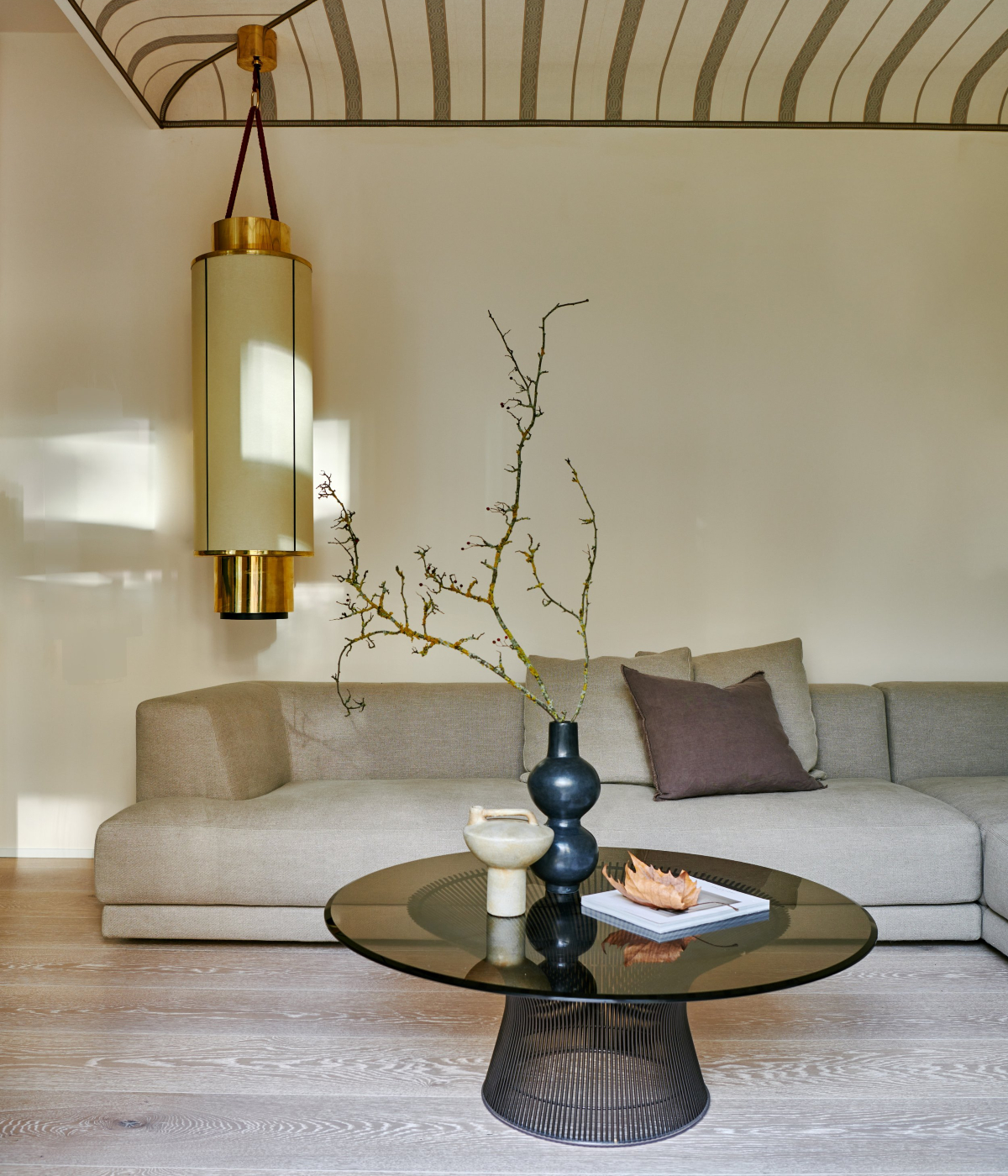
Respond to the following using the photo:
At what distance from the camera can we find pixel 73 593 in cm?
396

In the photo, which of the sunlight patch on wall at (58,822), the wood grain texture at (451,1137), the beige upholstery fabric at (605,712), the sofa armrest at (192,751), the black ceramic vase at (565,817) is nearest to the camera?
the wood grain texture at (451,1137)

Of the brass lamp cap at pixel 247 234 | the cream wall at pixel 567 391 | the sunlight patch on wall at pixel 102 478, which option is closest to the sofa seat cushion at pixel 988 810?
the cream wall at pixel 567 391

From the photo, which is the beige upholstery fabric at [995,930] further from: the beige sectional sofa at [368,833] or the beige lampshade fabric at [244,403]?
the beige lampshade fabric at [244,403]

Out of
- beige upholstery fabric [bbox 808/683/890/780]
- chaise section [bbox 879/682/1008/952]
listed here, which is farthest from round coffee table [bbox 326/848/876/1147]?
chaise section [bbox 879/682/1008/952]

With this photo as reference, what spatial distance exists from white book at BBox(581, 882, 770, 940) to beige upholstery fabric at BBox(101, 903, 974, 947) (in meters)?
1.14

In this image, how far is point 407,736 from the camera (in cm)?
350

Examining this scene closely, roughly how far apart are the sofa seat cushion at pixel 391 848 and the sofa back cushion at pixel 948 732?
624mm

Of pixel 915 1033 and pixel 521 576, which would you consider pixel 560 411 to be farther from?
pixel 915 1033

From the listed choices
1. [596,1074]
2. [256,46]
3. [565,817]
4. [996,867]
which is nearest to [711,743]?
[996,867]

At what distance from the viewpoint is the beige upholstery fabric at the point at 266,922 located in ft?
9.32

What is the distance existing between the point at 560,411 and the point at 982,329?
1664 millimetres

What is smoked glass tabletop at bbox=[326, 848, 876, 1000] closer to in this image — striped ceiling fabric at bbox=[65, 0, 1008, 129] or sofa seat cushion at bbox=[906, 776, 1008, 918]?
sofa seat cushion at bbox=[906, 776, 1008, 918]

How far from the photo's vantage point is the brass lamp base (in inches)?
140

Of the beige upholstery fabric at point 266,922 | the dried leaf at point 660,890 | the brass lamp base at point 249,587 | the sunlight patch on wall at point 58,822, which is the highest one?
the brass lamp base at point 249,587
